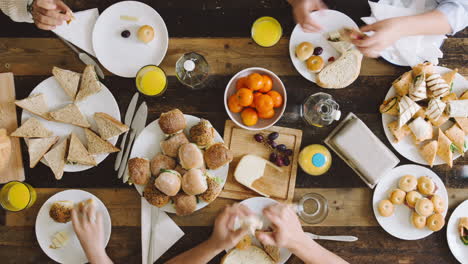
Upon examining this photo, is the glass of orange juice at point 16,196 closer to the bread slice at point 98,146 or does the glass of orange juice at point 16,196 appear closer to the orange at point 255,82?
the bread slice at point 98,146

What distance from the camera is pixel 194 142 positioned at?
184 cm

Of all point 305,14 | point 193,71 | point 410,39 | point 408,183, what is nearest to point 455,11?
point 410,39

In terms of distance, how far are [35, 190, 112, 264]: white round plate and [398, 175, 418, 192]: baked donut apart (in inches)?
54.0

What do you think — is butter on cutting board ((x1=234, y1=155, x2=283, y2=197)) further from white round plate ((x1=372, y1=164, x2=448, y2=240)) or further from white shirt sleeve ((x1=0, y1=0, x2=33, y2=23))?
white shirt sleeve ((x1=0, y1=0, x2=33, y2=23))

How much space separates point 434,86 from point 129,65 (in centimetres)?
139

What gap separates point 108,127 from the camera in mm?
1841

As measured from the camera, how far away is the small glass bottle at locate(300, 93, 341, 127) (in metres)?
1.87

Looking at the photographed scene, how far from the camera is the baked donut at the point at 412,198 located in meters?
1.88

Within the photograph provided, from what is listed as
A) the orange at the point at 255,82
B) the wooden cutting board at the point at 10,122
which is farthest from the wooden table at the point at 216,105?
the orange at the point at 255,82

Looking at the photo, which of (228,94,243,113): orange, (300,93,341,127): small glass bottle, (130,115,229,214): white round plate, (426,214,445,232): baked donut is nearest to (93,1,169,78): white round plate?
(130,115,229,214): white round plate

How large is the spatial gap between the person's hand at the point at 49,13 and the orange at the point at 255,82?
0.85 metres

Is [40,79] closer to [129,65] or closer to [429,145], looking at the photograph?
[129,65]

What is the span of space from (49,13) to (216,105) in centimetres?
83

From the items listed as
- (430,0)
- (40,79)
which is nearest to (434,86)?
A: (430,0)
